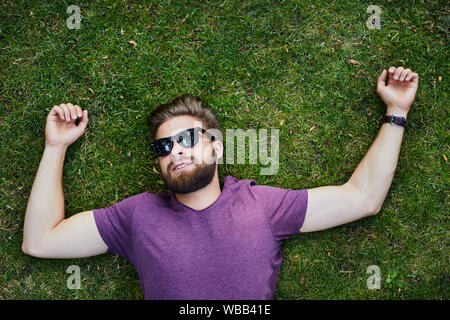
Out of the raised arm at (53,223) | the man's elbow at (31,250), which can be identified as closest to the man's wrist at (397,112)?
the raised arm at (53,223)

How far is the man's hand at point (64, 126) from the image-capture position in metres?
3.96

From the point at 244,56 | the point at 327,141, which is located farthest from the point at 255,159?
the point at 244,56

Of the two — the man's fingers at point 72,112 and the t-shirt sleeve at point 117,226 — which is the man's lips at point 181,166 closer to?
the t-shirt sleeve at point 117,226

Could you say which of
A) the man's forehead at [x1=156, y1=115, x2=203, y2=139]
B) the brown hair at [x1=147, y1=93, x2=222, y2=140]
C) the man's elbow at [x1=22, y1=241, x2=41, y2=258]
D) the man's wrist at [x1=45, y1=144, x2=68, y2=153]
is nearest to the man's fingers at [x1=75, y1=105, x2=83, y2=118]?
the man's wrist at [x1=45, y1=144, x2=68, y2=153]

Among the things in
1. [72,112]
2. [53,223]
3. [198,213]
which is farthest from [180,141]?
[53,223]

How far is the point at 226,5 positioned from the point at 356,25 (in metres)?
1.53

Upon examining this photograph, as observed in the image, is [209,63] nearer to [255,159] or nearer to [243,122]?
[243,122]

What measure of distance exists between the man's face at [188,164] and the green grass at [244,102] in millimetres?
634

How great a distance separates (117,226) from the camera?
3729mm

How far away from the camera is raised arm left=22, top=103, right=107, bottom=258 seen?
3.72m

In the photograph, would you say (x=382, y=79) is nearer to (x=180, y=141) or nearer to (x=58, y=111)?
(x=180, y=141)

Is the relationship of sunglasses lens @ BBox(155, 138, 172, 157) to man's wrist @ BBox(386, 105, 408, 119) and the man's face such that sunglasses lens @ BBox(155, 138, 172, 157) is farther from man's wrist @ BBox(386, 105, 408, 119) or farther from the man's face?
man's wrist @ BBox(386, 105, 408, 119)

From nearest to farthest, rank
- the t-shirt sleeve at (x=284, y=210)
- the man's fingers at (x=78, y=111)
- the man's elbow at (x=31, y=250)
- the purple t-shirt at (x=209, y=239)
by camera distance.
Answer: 1. the purple t-shirt at (x=209, y=239)
2. the t-shirt sleeve at (x=284, y=210)
3. the man's elbow at (x=31, y=250)
4. the man's fingers at (x=78, y=111)
